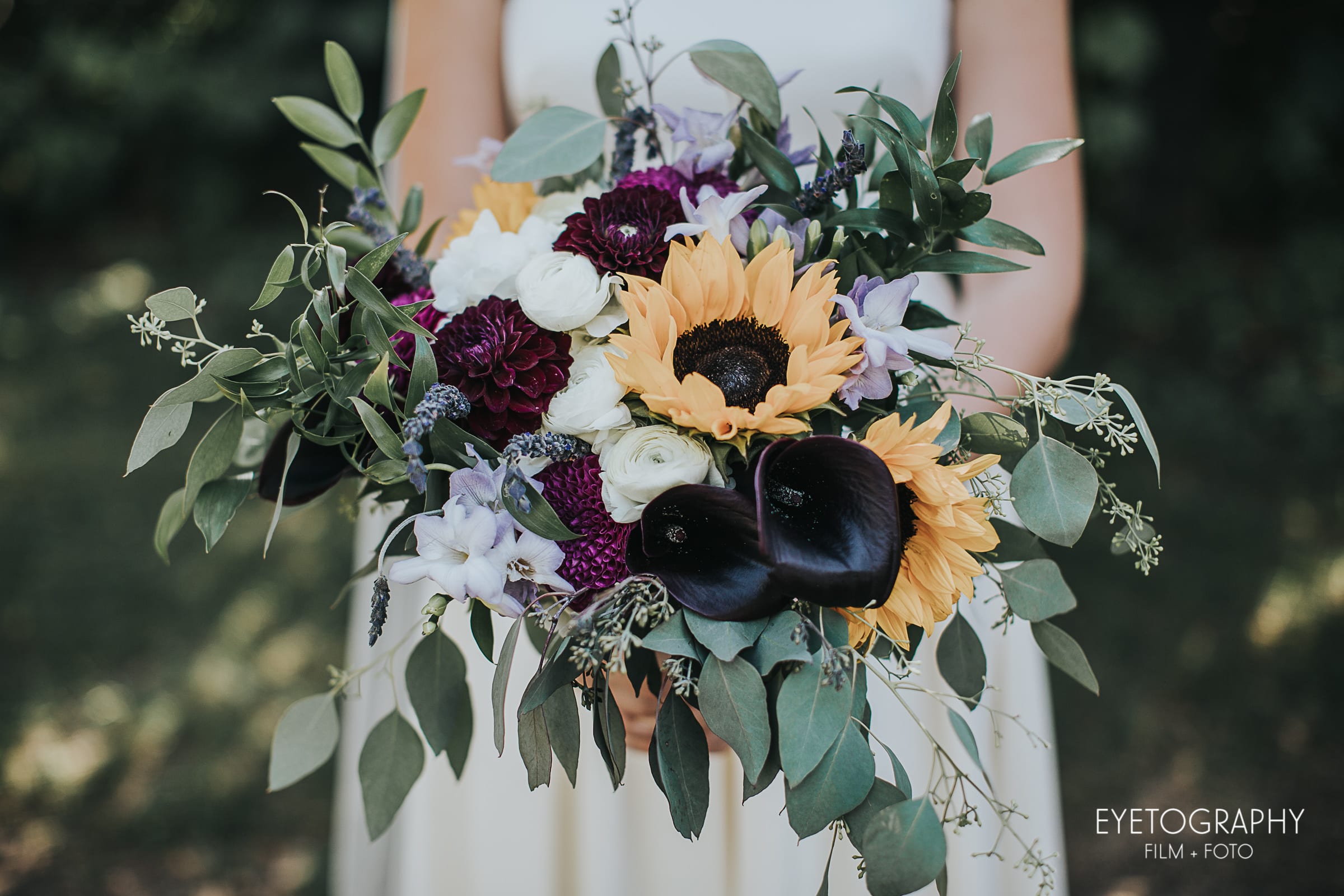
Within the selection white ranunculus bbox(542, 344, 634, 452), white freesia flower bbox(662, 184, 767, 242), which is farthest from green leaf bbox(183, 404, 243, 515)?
white freesia flower bbox(662, 184, 767, 242)

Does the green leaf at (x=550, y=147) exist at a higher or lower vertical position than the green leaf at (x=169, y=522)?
higher

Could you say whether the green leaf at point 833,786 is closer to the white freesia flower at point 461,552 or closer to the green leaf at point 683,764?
the green leaf at point 683,764

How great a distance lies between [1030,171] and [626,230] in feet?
2.31

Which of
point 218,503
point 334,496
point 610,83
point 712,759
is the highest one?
point 610,83

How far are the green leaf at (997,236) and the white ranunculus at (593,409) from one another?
251 millimetres

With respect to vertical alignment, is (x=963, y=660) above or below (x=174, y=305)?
below

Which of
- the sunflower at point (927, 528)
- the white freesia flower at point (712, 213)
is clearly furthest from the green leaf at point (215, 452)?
the sunflower at point (927, 528)

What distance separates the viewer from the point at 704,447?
56 centimetres

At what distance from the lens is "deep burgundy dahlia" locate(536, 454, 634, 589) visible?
58 cm

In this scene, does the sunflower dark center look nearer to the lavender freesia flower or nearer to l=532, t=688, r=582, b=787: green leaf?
the lavender freesia flower

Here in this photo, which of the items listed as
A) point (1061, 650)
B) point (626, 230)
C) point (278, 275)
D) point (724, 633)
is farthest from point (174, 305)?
point (1061, 650)

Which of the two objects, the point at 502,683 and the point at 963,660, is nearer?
the point at 502,683

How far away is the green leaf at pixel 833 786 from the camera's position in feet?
1.67

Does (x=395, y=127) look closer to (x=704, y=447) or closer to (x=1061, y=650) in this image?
(x=704, y=447)
